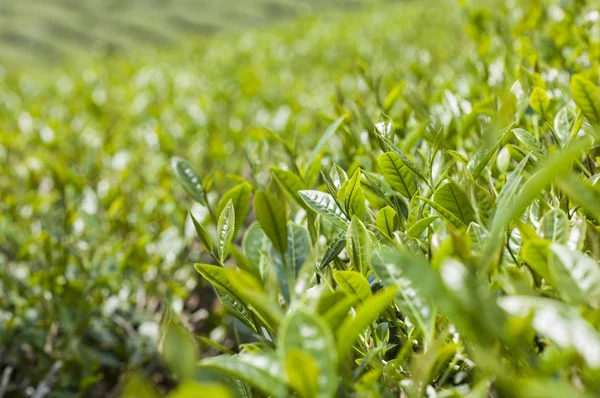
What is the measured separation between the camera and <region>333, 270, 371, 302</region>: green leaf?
2.68 ft

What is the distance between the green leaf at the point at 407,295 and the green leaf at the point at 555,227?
8.1 inches

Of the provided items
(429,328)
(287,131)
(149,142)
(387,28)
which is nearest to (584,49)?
(287,131)

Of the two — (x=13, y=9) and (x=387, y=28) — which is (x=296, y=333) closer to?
(x=387, y=28)

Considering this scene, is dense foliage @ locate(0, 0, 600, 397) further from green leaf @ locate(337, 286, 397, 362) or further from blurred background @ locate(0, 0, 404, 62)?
blurred background @ locate(0, 0, 404, 62)

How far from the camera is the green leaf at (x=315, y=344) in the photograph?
0.59 metres

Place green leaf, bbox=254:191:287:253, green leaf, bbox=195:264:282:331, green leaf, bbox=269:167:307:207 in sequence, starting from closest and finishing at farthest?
green leaf, bbox=195:264:282:331, green leaf, bbox=254:191:287:253, green leaf, bbox=269:167:307:207

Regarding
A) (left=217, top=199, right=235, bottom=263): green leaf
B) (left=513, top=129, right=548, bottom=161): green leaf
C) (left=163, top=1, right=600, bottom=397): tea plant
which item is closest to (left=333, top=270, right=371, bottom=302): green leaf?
(left=163, top=1, right=600, bottom=397): tea plant

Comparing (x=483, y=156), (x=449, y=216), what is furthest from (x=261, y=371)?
(x=483, y=156)

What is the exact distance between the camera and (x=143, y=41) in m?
16.3

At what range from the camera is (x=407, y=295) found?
757mm

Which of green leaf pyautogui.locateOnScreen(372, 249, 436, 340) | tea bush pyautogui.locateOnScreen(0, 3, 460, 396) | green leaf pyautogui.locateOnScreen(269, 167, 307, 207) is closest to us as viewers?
green leaf pyautogui.locateOnScreen(372, 249, 436, 340)

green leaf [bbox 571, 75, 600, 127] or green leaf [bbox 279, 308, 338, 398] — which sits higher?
green leaf [bbox 571, 75, 600, 127]

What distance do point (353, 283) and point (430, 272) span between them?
27cm

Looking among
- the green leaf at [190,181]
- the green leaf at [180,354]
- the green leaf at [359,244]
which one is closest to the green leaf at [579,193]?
the green leaf at [359,244]
